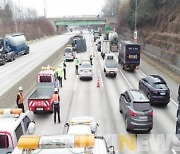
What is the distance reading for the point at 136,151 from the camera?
42.7ft

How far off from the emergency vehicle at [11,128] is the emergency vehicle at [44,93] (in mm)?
6719

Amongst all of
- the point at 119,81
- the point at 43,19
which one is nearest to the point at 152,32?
the point at 119,81

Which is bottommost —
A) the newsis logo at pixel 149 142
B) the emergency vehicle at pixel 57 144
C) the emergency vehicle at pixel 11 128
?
the newsis logo at pixel 149 142

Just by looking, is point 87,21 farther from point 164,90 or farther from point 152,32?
point 164,90

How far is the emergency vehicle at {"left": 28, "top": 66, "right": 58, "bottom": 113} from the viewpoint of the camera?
16.9m

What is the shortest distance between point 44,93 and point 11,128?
36.7ft

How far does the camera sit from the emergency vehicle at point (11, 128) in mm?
8461

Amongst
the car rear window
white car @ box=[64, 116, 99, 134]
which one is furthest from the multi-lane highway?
white car @ box=[64, 116, 99, 134]

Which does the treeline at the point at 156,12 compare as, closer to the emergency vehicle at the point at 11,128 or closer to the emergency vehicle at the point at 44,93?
the emergency vehicle at the point at 44,93

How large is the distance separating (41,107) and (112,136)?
479 centimetres

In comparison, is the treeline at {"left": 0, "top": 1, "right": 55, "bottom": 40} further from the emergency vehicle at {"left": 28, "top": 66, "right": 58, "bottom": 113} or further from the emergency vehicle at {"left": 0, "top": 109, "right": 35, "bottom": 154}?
the emergency vehicle at {"left": 0, "top": 109, "right": 35, "bottom": 154}

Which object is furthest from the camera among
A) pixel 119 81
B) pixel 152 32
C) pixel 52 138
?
pixel 152 32

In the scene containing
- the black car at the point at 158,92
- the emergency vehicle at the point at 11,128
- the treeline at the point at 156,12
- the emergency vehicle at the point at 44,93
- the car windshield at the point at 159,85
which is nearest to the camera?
the emergency vehicle at the point at 11,128

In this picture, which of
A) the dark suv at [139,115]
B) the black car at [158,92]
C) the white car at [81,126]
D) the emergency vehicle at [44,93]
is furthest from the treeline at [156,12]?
the white car at [81,126]
